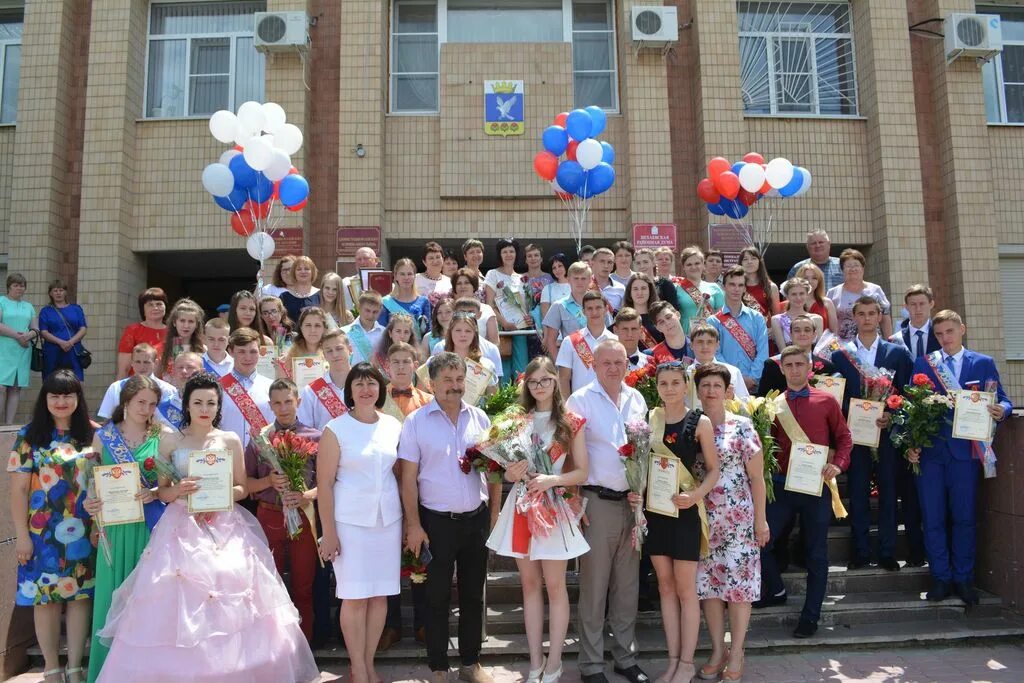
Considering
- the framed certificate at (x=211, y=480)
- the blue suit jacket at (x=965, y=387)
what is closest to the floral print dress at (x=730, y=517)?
the blue suit jacket at (x=965, y=387)

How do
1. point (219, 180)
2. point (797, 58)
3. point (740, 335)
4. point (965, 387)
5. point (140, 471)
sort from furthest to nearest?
point (797, 58)
point (219, 180)
point (740, 335)
point (965, 387)
point (140, 471)

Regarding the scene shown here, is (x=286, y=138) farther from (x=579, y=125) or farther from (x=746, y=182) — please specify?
(x=746, y=182)

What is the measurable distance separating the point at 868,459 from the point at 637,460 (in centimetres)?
234

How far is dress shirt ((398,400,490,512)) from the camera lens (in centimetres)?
454

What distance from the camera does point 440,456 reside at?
4566 millimetres

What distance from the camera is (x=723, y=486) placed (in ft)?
15.4

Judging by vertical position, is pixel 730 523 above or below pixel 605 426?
below

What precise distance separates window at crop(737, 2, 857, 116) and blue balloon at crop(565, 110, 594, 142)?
12.4 ft

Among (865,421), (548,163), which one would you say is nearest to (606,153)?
(548,163)

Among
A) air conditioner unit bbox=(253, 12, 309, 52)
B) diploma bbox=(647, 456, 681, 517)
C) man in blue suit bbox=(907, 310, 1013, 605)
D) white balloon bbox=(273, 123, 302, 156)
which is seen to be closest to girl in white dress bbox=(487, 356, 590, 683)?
diploma bbox=(647, 456, 681, 517)

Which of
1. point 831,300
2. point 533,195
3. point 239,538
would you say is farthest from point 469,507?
point 533,195

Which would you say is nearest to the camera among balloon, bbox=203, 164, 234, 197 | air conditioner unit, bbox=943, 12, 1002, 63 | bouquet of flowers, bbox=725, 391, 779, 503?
bouquet of flowers, bbox=725, 391, 779, 503

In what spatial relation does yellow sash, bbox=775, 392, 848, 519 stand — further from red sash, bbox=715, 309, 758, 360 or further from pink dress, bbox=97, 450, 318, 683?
pink dress, bbox=97, 450, 318, 683

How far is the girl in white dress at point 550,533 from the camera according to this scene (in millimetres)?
4453
